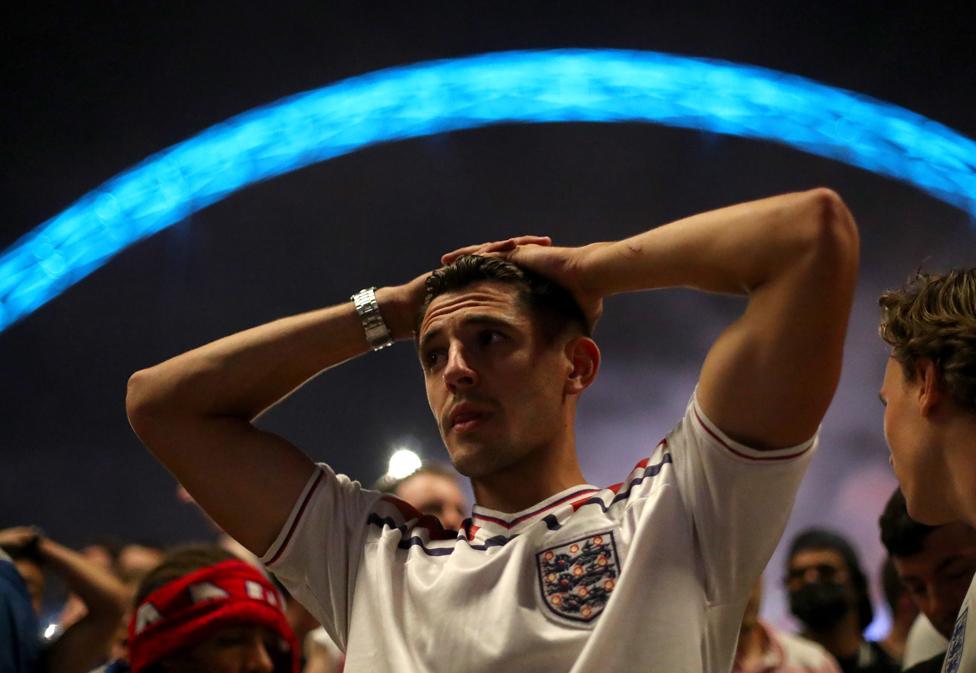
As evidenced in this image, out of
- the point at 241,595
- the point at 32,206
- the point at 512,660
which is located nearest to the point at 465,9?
the point at 32,206

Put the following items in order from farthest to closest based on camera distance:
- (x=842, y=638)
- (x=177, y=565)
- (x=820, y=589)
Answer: (x=820, y=589)
(x=842, y=638)
(x=177, y=565)

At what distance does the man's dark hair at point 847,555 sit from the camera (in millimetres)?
3006

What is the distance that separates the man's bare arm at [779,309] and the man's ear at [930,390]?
0.45 ft

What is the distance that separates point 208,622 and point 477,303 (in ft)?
2.44

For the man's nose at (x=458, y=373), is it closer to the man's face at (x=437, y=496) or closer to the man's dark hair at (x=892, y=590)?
the man's face at (x=437, y=496)

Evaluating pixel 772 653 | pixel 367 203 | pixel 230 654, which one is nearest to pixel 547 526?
pixel 230 654

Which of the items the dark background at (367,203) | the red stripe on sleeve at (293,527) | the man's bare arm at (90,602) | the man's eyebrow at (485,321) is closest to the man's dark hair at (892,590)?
the man's eyebrow at (485,321)

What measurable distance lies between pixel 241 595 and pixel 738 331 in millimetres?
1024

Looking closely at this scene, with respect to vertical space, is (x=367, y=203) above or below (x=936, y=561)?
above

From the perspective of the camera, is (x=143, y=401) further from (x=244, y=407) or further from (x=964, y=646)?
(x=964, y=646)

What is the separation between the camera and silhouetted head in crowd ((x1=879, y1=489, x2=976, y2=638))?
7.01 feet

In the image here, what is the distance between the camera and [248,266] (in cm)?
657

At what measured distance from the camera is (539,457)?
5.28ft

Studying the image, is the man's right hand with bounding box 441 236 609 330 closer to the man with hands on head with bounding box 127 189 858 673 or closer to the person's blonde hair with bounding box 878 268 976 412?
the man with hands on head with bounding box 127 189 858 673
